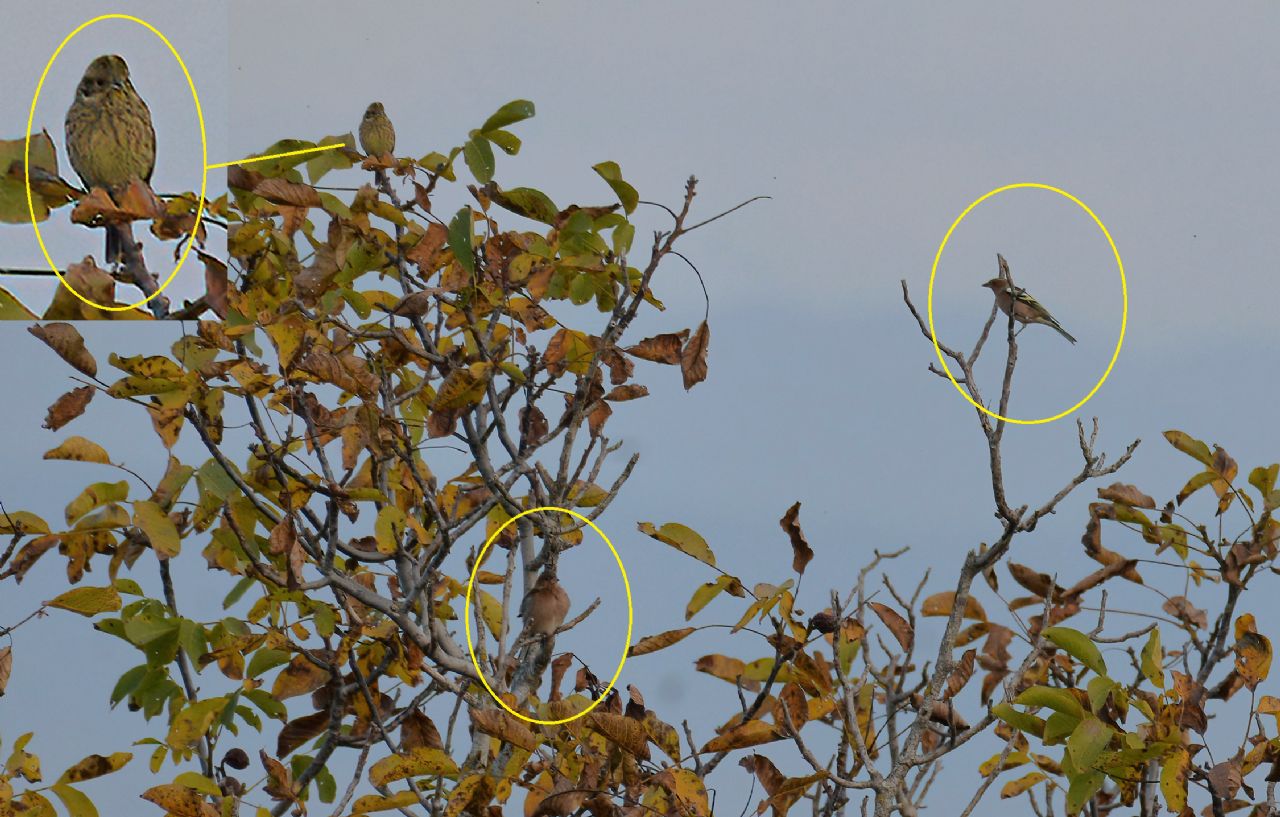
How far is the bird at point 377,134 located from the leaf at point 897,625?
1.21 metres

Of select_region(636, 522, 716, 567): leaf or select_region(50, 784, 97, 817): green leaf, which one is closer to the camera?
select_region(636, 522, 716, 567): leaf

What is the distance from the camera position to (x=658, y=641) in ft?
6.32

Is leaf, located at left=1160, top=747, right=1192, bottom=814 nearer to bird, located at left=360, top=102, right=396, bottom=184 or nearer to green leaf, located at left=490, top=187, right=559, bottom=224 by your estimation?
green leaf, located at left=490, top=187, right=559, bottom=224

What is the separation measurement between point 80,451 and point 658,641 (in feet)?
3.28

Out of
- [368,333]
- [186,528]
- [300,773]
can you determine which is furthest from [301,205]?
[300,773]

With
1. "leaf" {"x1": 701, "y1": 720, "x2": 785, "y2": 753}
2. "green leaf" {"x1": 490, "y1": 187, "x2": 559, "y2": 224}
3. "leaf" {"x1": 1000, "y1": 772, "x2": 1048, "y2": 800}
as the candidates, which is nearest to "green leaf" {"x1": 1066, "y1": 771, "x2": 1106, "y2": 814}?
"leaf" {"x1": 701, "y1": 720, "x2": 785, "y2": 753}

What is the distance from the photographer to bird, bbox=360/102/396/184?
251 centimetres

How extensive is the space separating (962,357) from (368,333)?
1.00 m

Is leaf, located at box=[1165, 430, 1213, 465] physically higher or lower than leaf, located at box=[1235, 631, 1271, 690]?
higher

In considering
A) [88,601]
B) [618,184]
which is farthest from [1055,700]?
[88,601]

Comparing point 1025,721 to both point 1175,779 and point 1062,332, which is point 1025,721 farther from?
point 1062,332

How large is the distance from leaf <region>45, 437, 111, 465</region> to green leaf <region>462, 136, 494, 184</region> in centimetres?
76

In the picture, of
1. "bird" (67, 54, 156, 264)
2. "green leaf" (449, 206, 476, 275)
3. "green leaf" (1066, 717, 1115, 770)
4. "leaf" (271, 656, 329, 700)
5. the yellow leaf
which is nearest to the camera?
"green leaf" (1066, 717, 1115, 770)

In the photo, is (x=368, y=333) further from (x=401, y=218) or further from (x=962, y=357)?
(x=962, y=357)
